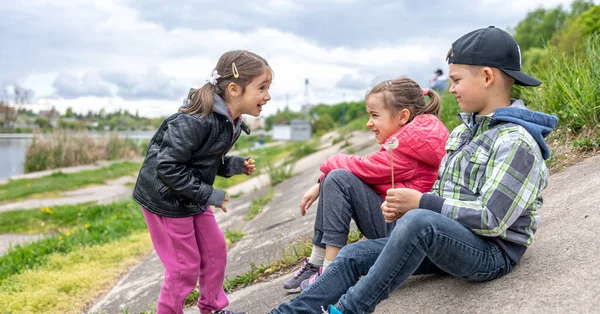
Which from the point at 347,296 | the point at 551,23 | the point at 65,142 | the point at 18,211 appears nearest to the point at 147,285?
the point at 347,296

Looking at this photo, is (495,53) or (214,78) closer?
(495,53)

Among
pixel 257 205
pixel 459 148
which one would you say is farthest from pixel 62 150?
pixel 459 148

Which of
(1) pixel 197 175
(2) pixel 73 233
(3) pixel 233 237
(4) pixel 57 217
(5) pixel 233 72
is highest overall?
(5) pixel 233 72

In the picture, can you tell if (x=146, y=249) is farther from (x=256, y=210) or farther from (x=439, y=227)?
(x=439, y=227)

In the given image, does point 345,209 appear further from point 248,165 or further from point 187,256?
point 187,256

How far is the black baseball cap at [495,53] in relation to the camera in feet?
7.00

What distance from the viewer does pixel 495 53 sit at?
2131 millimetres

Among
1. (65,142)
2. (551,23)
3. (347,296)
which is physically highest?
(551,23)

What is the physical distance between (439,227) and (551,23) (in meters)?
32.1

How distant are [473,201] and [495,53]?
60cm

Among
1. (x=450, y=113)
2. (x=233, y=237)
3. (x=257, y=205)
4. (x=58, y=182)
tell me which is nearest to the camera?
(x=233, y=237)

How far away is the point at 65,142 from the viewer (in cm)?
1864

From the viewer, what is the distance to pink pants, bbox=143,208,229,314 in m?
2.79

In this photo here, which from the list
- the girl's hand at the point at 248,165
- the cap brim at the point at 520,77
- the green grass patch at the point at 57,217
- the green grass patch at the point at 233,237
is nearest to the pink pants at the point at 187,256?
the girl's hand at the point at 248,165
